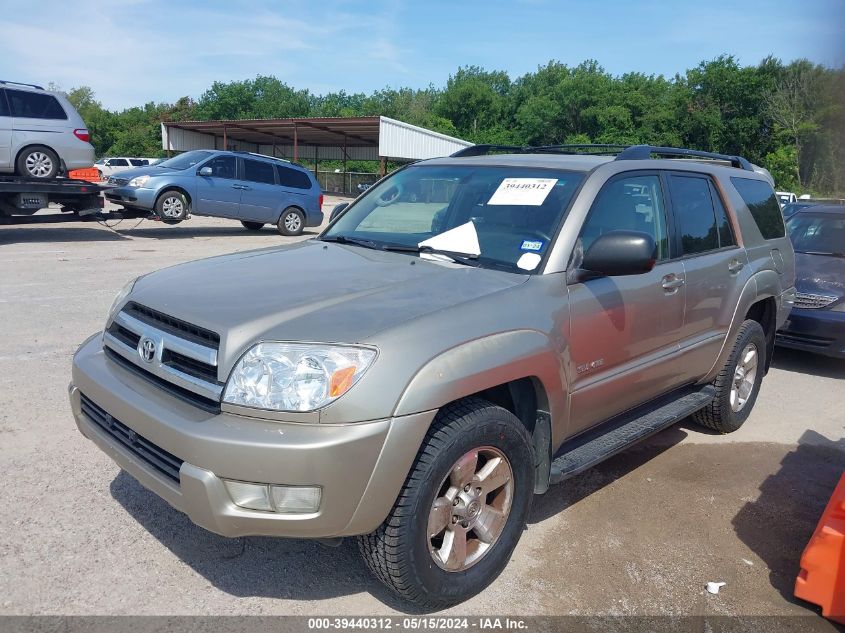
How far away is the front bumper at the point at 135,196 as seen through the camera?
47.5 feet

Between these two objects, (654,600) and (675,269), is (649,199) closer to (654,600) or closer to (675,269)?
(675,269)

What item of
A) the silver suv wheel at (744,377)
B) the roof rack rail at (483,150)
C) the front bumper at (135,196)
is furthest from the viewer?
the front bumper at (135,196)

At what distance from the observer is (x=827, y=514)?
3.07 meters

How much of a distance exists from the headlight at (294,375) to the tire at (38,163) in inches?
477

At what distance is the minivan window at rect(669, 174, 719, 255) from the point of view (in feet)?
14.0

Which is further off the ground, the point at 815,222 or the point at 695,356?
the point at 815,222

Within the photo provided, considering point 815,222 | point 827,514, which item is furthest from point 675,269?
point 815,222

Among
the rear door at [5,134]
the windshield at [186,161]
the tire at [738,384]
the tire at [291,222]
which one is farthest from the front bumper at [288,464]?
the tire at [291,222]

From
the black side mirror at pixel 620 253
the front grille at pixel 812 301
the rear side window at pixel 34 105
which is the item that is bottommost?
the front grille at pixel 812 301

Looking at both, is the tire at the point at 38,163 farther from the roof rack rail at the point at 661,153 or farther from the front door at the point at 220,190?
the roof rack rail at the point at 661,153

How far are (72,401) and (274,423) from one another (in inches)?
53.9

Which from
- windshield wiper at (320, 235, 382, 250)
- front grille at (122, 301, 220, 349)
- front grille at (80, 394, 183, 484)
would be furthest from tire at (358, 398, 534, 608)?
windshield wiper at (320, 235, 382, 250)

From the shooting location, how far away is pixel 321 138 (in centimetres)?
4253

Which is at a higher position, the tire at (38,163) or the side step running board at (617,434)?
the tire at (38,163)
